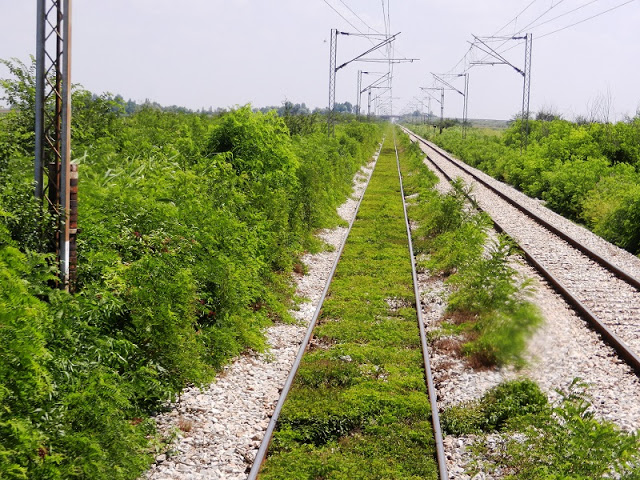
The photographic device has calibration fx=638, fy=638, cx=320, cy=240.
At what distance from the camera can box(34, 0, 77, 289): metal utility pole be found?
6.52 meters

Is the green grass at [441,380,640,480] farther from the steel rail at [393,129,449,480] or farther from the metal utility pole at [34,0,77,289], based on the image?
the metal utility pole at [34,0,77,289]

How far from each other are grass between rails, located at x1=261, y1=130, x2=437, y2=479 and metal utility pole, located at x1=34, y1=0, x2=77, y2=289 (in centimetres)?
290

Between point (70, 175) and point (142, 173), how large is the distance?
3241mm

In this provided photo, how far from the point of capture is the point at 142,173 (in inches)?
392

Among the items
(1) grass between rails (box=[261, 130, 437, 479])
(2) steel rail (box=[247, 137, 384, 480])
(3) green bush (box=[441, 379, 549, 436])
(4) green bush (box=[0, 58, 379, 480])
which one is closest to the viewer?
(4) green bush (box=[0, 58, 379, 480])

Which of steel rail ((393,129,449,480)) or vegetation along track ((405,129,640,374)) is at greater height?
vegetation along track ((405,129,640,374))

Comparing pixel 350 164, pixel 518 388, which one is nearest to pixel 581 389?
pixel 518 388

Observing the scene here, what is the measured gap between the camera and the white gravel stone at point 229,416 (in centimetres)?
593

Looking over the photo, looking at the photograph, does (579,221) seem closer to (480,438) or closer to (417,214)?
(417,214)

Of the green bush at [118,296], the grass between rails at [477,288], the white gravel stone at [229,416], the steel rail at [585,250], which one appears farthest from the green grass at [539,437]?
the steel rail at [585,250]

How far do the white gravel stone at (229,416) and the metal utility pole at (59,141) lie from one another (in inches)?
76.2

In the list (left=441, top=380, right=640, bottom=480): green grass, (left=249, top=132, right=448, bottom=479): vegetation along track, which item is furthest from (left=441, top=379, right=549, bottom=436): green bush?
(left=249, top=132, right=448, bottom=479): vegetation along track

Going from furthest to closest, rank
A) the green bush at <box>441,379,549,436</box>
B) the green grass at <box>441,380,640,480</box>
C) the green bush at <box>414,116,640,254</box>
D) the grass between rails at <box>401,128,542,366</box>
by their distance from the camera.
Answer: the green bush at <box>414,116,640,254</box> < the grass between rails at <box>401,128,542,366</box> < the green bush at <box>441,379,549,436</box> < the green grass at <box>441,380,640,480</box>

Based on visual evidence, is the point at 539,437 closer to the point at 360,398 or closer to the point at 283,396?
the point at 360,398
